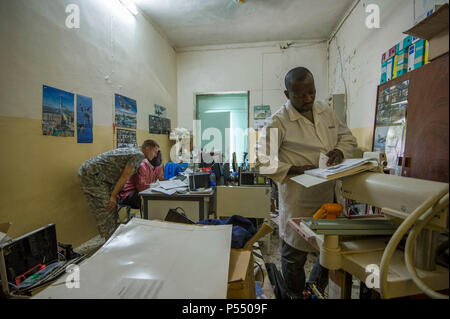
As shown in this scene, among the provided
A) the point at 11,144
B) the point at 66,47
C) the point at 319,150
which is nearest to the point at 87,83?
the point at 66,47

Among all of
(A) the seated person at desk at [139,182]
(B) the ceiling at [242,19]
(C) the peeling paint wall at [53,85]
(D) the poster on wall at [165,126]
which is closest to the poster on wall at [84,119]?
(C) the peeling paint wall at [53,85]

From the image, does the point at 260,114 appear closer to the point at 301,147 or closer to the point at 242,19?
the point at 242,19

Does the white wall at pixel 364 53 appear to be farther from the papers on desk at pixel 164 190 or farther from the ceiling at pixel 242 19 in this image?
the papers on desk at pixel 164 190

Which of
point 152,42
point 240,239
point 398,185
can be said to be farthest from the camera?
point 152,42

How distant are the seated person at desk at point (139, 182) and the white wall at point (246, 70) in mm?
2001

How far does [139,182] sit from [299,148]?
2.22 meters

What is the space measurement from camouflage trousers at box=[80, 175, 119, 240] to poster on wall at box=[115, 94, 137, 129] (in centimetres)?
95

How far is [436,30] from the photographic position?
59 cm

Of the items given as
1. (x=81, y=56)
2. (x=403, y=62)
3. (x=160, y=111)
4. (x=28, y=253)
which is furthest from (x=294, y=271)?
(x=160, y=111)

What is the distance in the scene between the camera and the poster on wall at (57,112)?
6.50 ft

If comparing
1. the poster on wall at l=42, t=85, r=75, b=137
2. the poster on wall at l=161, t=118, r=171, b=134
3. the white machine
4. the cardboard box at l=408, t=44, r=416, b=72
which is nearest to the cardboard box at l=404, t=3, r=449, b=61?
the white machine
